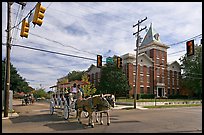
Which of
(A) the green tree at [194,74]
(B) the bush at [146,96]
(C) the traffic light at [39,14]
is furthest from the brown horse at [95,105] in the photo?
(A) the green tree at [194,74]

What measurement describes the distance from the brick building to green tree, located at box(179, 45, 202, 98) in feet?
11.7

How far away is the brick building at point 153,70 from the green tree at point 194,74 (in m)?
3.55

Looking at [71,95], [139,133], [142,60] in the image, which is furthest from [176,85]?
[139,133]

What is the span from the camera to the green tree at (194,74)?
67.1m

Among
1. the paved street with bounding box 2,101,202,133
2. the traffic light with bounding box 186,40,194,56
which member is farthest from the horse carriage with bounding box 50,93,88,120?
the traffic light with bounding box 186,40,194,56

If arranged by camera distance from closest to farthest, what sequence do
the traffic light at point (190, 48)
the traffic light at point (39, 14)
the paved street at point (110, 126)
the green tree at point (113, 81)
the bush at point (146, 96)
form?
the paved street at point (110, 126), the traffic light at point (39, 14), the traffic light at point (190, 48), the green tree at point (113, 81), the bush at point (146, 96)

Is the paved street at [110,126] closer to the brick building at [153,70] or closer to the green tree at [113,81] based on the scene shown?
the green tree at [113,81]

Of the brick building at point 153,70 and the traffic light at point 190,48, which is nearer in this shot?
the traffic light at point 190,48

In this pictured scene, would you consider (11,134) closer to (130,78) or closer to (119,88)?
(119,88)

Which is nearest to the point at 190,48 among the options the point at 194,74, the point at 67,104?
the point at 67,104

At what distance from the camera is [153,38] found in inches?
2709

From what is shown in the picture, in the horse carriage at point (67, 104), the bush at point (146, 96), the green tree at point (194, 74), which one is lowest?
the bush at point (146, 96)

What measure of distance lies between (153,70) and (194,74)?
11186 millimetres

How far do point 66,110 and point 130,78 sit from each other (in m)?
Answer: 45.6
